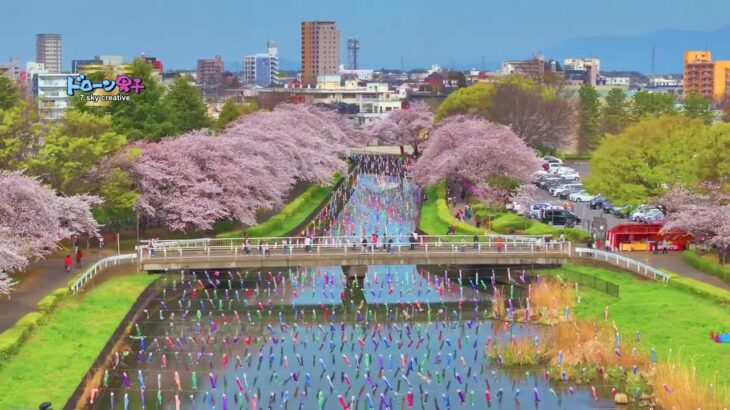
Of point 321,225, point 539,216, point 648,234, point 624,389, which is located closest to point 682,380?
point 624,389

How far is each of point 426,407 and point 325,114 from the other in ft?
339

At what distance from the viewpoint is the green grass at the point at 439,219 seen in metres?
68.6

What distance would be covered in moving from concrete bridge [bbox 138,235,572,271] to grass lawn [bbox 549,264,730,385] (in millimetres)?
3896

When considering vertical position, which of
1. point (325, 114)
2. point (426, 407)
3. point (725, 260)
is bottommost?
point (426, 407)

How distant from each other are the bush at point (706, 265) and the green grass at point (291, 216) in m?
24.7

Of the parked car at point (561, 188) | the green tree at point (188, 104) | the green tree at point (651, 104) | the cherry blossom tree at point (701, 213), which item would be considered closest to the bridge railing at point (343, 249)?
the cherry blossom tree at point (701, 213)

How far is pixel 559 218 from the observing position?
236 feet

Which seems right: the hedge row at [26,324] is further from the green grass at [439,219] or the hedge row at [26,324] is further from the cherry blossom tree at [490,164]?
the cherry blossom tree at [490,164]

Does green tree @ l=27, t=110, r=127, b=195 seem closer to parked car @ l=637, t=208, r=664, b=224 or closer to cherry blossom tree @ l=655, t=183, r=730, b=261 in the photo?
cherry blossom tree @ l=655, t=183, r=730, b=261

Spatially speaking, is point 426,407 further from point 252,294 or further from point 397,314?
point 252,294

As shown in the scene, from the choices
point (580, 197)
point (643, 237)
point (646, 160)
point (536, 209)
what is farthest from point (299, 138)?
point (643, 237)

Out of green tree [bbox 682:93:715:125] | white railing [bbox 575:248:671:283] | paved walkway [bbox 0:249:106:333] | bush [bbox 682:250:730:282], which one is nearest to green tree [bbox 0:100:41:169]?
paved walkway [bbox 0:249:106:333]

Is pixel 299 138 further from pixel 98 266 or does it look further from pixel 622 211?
pixel 98 266

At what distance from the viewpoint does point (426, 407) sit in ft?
125
